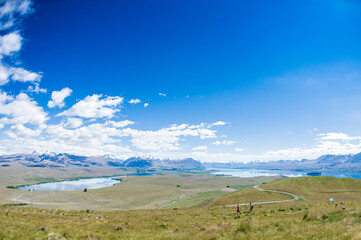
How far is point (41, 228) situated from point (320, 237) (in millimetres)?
24354

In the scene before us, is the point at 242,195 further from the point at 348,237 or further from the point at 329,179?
the point at 348,237

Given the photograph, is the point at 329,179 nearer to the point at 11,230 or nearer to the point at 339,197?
the point at 339,197

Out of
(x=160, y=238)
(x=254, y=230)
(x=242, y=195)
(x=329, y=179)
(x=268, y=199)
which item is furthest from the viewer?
(x=329, y=179)

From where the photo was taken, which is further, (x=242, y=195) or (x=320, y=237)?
(x=242, y=195)

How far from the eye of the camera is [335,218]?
63.3 ft

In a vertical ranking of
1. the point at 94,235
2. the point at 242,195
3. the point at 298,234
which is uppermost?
the point at 298,234

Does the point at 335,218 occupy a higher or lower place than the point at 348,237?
lower

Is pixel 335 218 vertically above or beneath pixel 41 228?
above

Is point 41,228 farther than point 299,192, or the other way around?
point 299,192

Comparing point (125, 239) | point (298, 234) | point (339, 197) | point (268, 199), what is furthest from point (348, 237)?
point (339, 197)

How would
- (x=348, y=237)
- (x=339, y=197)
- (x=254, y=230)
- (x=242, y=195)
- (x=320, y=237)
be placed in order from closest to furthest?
(x=348, y=237) → (x=320, y=237) → (x=254, y=230) → (x=339, y=197) → (x=242, y=195)

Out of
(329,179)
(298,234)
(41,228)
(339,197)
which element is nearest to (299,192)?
(339,197)

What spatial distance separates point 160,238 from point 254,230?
27.4 ft

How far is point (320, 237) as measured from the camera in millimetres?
12727
